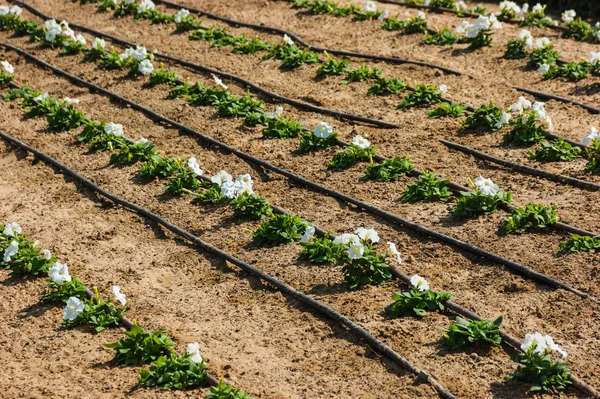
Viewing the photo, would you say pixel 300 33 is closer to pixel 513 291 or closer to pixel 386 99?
pixel 386 99

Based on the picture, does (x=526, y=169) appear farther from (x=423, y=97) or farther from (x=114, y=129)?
(x=114, y=129)

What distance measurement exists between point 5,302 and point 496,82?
5214 millimetres

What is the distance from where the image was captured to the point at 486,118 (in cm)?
798

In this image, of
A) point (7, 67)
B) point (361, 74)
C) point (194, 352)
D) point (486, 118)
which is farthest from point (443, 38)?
point (194, 352)

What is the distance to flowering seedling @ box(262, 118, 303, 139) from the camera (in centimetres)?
838

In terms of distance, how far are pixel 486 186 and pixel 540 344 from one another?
6.32ft

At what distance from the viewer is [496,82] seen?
29.4 ft

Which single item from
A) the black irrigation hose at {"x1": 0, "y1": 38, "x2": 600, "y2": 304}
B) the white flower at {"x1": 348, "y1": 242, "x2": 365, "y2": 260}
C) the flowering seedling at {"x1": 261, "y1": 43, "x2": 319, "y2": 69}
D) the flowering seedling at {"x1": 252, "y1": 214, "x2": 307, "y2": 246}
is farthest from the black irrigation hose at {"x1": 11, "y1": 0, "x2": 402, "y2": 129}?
the white flower at {"x1": 348, "y1": 242, "x2": 365, "y2": 260}

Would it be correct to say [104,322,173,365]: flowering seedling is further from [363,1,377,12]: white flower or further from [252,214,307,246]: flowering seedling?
[363,1,377,12]: white flower

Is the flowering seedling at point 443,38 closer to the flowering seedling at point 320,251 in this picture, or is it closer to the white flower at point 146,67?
the white flower at point 146,67

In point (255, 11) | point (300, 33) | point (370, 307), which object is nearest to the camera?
point (370, 307)

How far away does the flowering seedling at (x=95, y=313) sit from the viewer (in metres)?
5.81

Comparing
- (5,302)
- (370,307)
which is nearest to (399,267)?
(370,307)

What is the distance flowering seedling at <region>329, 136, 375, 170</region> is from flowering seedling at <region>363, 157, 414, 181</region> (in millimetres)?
164
